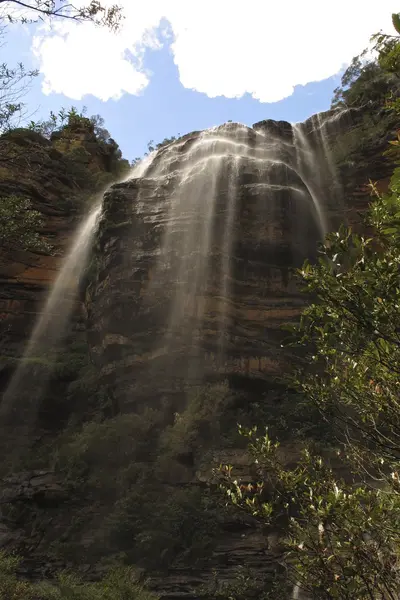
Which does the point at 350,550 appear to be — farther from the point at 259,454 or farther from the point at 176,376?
the point at 176,376

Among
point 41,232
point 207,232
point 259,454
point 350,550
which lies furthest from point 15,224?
point 41,232

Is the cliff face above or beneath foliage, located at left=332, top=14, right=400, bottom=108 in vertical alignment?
beneath

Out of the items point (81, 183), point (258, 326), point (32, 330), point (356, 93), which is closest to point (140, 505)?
point (258, 326)

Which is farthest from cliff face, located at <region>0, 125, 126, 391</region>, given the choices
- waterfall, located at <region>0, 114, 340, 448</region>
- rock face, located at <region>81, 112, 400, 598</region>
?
rock face, located at <region>81, 112, 400, 598</region>

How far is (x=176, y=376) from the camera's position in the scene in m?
16.7

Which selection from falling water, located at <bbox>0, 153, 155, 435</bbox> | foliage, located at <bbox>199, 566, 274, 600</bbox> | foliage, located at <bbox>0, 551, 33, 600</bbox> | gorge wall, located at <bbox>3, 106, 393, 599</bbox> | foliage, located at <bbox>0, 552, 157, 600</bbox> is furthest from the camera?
falling water, located at <bbox>0, 153, 155, 435</bbox>

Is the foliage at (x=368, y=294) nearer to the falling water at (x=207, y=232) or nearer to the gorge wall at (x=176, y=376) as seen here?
the gorge wall at (x=176, y=376)

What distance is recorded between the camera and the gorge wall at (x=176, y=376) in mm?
12102

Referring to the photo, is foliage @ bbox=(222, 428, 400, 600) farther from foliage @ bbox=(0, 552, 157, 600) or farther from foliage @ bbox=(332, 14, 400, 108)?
foliage @ bbox=(332, 14, 400, 108)

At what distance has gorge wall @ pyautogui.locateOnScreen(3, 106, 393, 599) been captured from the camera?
39.7 ft

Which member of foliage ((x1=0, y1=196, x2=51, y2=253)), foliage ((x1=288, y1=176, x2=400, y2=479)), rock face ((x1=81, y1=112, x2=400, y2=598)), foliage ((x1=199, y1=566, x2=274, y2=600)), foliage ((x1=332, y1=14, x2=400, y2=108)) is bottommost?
foliage ((x1=199, y1=566, x2=274, y2=600))

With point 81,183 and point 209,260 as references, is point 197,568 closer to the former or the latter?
point 209,260

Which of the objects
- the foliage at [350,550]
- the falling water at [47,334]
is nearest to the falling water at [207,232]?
the falling water at [47,334]

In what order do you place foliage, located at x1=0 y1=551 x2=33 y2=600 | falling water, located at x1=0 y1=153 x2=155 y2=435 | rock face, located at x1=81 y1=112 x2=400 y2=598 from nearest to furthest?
foliage, located at x1=0 y1=551 x2=33 y2=600 → rock face, located at x1=81 y1=112 x2=400 y2=598 → falling water, located at x1=0 y1=153 x2=155 y2=435
